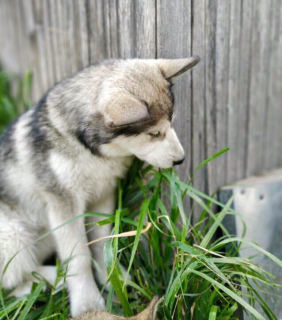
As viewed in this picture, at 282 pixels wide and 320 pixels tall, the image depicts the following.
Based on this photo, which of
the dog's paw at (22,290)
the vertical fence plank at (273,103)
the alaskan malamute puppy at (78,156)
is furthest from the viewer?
the vertical fence plank at (273,103)

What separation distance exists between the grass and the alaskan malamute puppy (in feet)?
0.60

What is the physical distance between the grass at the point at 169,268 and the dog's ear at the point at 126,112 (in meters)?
0.64

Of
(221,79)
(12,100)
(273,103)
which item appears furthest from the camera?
(12,100)

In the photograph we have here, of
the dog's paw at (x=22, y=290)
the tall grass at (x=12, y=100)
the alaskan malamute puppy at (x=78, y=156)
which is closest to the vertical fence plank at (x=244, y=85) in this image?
the alaskan malamute puppy at (x=78, y=156)

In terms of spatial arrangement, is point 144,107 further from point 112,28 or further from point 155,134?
point 112,28

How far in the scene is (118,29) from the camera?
3396 mm

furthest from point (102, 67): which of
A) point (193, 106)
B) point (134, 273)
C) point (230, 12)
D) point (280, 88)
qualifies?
point (280, 88)

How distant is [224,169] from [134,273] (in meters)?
1.32

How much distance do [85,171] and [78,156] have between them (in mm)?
119

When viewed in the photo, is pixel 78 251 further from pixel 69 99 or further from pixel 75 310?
pixel 69 99

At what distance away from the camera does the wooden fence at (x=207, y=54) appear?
10.3 ft

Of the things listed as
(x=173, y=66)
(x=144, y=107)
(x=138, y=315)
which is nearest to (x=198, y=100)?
(x=173, y=66)

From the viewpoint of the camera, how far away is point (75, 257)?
3.12 meters

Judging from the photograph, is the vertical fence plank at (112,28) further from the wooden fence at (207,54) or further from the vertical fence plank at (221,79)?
the vertical fence plank at (221,79)
